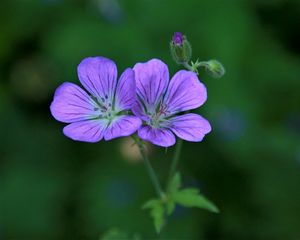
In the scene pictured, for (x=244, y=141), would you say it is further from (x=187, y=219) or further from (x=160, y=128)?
(x=160, y=128)

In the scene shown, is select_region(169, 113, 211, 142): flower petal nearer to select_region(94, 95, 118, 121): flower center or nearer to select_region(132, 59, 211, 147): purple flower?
select_region(132, 59, 211, 147): purple flower

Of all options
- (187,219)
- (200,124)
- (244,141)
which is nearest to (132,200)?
(187,219)

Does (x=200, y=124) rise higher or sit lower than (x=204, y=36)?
A: lower

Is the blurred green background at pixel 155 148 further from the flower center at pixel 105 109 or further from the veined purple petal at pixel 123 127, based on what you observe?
the veined purple petal at pixel 123 127

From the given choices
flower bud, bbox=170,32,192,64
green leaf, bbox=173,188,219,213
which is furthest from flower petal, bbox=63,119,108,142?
green leaf, bbox=173,188,219,213

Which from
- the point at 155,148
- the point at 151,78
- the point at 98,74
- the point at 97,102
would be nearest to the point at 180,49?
the point at 151,78

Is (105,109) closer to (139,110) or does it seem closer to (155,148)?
(139,110)

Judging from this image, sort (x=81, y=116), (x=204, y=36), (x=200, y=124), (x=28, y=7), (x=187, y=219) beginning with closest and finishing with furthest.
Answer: (x=200, y=124) < (x=81, y=116) < (x=187, y=219) < (x=204, y=36) < (x=28, y=7)
